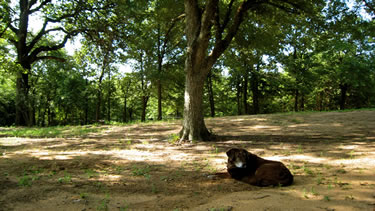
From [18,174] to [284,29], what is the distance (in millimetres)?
11814

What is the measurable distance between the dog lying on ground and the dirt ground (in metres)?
0.15

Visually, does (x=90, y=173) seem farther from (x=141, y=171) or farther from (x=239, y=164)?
(x=239, y=164)

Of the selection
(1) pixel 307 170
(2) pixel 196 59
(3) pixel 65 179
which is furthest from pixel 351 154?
(3) pixel 65 179

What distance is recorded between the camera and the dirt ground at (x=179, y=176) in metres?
3.35

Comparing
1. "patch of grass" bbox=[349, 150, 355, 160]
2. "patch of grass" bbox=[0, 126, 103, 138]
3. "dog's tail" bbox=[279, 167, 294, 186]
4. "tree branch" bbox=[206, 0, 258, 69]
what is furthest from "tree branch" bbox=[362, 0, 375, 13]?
"patch of grass" bbox=[0, 126, 103, 138]

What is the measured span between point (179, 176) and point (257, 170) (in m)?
1.63

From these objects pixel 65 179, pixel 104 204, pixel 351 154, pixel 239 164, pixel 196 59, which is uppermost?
pixel 196 59

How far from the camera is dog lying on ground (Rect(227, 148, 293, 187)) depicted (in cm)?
399

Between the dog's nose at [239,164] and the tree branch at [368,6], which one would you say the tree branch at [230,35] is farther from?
the dog's nose at [239,164]

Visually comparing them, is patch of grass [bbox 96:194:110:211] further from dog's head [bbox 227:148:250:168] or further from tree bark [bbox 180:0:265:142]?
tree bark [bbox 180:0:265:142]

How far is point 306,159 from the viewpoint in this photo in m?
5.70

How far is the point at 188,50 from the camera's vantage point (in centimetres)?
838

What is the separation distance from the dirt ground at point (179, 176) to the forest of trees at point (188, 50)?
286cm

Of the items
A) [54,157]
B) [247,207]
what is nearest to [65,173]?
[54,157]
